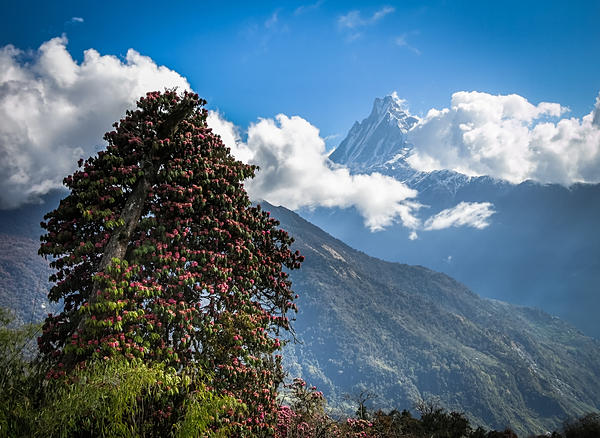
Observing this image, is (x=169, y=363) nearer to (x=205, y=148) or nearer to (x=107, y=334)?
(x=107, y=334)

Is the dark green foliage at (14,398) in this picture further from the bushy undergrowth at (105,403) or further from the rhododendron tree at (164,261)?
the rhododendron tree at (164,261)

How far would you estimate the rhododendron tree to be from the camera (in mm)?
9906

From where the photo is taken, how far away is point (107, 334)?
9.67m

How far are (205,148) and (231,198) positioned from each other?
221 cm

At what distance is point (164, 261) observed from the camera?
34.7 feet

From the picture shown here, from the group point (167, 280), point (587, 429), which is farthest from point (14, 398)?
point (587, 429)

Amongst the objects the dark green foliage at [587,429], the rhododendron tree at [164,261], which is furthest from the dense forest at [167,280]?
the dark green foliage at [587,429]

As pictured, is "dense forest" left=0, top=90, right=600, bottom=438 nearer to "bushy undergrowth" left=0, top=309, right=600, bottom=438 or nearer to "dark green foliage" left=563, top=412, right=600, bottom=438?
"bushy undergrowth" left=0, top=309, right=600, bottom=438

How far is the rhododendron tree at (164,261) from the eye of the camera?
390 inches

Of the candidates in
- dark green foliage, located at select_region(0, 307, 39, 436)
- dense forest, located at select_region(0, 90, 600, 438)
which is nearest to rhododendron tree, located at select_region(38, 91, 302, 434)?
dense forest, located at select_region(0, 90, 600, 438)

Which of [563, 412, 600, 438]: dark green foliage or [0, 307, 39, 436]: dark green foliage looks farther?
[563, 412, 600, 438]: dark green foliage

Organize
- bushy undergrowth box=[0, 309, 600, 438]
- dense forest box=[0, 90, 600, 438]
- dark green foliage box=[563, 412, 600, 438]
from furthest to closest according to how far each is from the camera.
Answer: dark green foliage box=[563, 412, 600, 438], dense forest box=[0, 90, 600, 438], bushy undergrowth box=[0, 309, 600, 438]

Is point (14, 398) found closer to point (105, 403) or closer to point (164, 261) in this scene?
point (105, 403)

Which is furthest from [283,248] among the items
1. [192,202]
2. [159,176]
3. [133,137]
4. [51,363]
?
[51,363]
